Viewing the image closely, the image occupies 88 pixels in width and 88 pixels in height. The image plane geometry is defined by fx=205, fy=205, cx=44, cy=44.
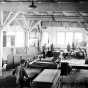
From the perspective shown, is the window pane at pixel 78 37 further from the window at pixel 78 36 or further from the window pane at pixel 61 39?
the window pane at pixel 61 39

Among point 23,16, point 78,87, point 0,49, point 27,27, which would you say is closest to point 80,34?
point 27,27

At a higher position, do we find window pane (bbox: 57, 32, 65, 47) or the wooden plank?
window pane (bbox: 57, 32, 65, 47)

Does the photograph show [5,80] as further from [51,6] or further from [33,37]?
[33,37]

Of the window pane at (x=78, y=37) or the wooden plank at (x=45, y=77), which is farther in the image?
the window pane at (x=78, y=37)

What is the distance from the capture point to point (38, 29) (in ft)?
65.2

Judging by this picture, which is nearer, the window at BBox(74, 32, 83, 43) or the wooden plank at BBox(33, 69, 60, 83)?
the wooden plank at BBox(33, 69, 60, 83)

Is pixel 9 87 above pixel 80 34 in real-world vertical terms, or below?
below

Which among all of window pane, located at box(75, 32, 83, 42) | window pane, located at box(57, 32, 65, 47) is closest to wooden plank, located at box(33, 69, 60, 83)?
window pane, located at box(57, 32, 65, 47)

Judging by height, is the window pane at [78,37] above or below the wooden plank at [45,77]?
above

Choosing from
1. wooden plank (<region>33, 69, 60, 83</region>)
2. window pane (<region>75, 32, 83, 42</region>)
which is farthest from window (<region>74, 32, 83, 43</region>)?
wooden plank (<region>33, 69, 60, 83</region>)

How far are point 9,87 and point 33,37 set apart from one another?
16.2m

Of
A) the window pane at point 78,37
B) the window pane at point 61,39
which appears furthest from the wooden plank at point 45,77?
the window pane at point 78,37

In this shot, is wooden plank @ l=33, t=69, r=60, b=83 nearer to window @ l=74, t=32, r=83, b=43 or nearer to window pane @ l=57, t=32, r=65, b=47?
window pane @ l=57, t=32, r=65, b=47

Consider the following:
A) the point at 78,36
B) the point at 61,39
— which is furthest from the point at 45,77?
the point at 78,36
